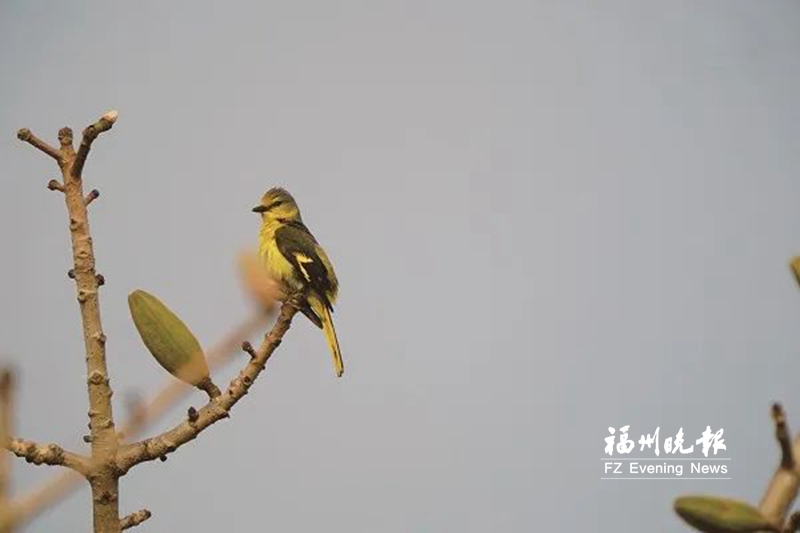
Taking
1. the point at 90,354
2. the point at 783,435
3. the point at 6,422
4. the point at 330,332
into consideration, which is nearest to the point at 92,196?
the point at 90,354

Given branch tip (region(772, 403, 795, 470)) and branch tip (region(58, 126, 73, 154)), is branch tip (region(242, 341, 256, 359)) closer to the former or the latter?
branch tip (region(58, 126, 73, 154))

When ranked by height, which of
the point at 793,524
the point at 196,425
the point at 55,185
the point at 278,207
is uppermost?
the point at 278,207

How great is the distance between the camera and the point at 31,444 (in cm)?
80

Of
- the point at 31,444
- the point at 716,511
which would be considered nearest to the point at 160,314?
the point at 31,444

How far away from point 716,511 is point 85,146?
1.97 ft

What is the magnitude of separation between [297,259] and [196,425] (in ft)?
6.35

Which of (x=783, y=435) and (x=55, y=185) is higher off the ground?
(x=55, y=185)

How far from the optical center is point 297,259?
2795 mm

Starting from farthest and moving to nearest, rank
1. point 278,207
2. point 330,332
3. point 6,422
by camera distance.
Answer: point 278,207 → point 330,332 → point 6,422

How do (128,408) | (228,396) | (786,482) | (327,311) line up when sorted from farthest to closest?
(327,311) → (228,396) → (128,408) → (786,482)

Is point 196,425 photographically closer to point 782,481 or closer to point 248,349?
point 248,349

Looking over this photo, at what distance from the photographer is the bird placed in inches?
96.3

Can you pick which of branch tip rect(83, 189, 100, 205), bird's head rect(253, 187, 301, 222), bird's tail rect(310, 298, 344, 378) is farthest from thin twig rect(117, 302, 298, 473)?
bird's head rect(253, 187, 301, 222)

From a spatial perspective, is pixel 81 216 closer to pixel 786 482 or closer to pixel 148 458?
pixel 148 458
